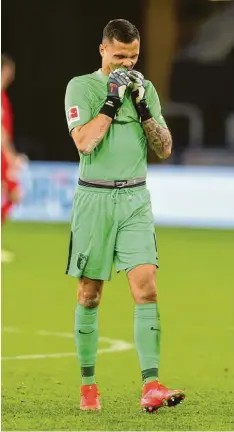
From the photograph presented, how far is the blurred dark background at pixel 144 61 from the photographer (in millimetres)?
23250

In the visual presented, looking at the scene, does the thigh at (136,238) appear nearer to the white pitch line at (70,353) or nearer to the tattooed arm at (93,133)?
the tattooed arm at (93,133)

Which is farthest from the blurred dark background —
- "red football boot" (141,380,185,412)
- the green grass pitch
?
"red football boot" (141,380,185,412)

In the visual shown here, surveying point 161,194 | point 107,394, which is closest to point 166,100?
point 161,194

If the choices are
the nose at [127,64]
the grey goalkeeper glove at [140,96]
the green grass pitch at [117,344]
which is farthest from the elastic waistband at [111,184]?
the green grass pitch at [117,344]

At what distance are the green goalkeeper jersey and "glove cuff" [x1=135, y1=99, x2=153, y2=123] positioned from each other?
0.07 meters

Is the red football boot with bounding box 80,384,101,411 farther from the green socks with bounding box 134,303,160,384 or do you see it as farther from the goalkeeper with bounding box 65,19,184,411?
the green socks with bounding box 134,303,160,384

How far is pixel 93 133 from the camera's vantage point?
296 inches

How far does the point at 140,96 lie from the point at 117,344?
3.31m

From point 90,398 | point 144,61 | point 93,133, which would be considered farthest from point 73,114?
point 144,61

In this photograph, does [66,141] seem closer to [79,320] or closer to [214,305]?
[214,305]

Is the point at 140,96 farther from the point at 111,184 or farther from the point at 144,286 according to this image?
the point at 144,286

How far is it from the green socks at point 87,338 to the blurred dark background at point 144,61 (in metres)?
15.0

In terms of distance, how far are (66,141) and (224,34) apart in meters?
3.19

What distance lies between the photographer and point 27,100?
24594 mm
